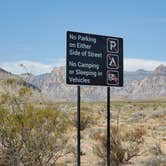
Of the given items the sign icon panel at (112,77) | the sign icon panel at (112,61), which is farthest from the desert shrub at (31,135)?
the sign icon panel at (112,61)

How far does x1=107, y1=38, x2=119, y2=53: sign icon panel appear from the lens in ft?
42.9

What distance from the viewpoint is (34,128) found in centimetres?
1515

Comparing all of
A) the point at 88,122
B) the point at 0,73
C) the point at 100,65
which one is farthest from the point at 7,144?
the point at 0,73

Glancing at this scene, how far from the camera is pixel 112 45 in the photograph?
13.1 meters

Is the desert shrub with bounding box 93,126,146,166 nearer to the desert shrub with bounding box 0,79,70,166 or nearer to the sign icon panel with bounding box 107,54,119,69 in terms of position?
the desert shrub with bounding box 0,79,70,166

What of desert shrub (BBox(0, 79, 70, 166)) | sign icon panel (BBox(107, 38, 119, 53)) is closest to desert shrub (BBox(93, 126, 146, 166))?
desert shrub (BBox(0, 79, 70, 166))

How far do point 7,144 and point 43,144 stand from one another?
1.19 metres

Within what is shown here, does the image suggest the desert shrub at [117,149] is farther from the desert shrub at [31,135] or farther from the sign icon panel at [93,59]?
the sign icon panel at [93,59]

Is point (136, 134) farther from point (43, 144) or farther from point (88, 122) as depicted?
point (88, 122)

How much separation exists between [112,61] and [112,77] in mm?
421

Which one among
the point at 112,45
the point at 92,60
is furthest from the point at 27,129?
the point at 112,45

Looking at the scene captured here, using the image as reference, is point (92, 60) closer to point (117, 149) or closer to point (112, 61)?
point (112, 61)

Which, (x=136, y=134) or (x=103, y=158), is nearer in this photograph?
(x=103, y=158)

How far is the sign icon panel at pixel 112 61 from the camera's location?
13002 millimetres
